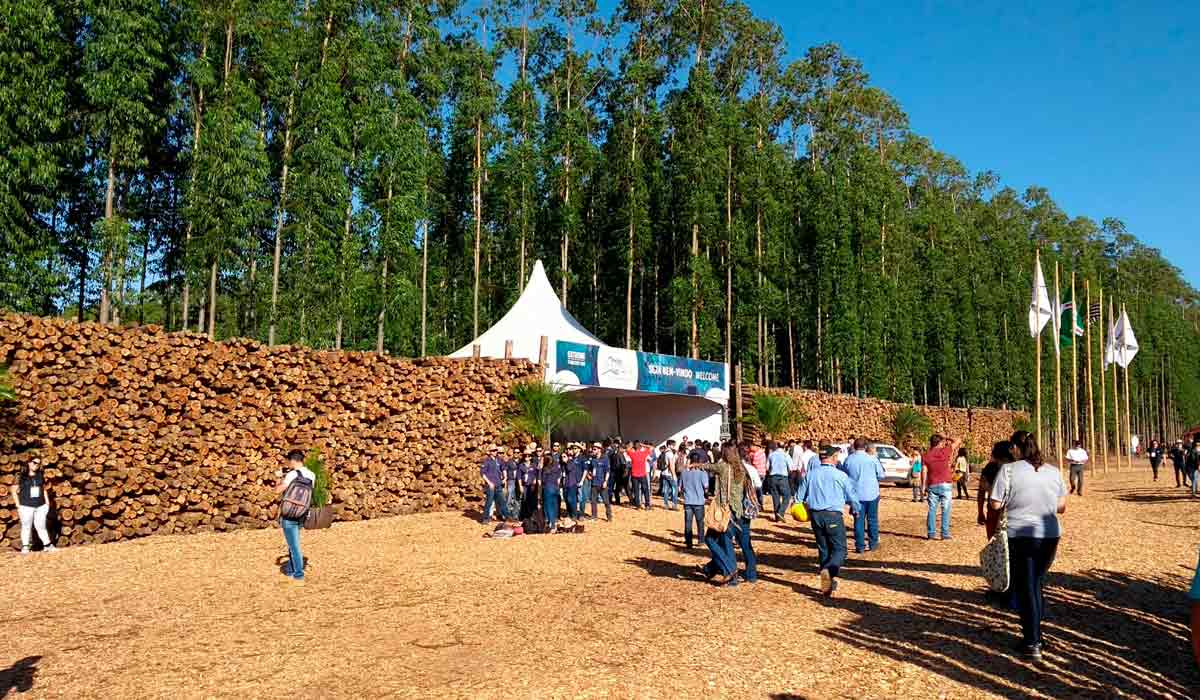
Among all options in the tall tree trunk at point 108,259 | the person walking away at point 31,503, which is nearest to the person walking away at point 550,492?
the person walking away at point 31,503

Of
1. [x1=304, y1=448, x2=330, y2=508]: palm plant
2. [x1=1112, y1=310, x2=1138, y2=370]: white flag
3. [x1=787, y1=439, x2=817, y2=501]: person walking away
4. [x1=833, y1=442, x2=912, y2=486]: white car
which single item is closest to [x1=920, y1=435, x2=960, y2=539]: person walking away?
[x1=787, y1=439, x2=817, y2=501]: person walking away

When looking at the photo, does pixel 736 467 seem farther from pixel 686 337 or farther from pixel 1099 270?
pixel 1099 270

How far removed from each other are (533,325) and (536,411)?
15.6 feet

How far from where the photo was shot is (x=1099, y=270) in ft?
216

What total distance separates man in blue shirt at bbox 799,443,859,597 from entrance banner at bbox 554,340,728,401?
34.8ft

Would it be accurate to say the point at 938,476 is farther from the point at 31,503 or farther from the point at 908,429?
the point at 908,429

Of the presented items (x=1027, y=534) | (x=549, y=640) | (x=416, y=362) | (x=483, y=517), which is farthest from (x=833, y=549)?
(x=416, y=362)

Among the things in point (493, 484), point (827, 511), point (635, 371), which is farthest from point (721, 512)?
point (635, 371)

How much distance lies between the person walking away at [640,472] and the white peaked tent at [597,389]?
2508 mm

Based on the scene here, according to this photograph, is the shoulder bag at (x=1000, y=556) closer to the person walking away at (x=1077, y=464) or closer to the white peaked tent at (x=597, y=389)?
the white peaked tent at (x=597, y=389)

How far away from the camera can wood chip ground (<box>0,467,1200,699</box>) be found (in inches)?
206

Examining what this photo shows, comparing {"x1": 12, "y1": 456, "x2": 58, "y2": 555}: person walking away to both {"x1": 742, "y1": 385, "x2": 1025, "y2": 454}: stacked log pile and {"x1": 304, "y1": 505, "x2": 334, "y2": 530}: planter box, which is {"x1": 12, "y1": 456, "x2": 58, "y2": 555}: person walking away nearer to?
{"x1": 304, "y1": 505, "x2": 334, "y2": 530}: planter box

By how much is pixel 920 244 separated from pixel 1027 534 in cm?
4583

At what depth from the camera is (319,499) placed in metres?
13.3
